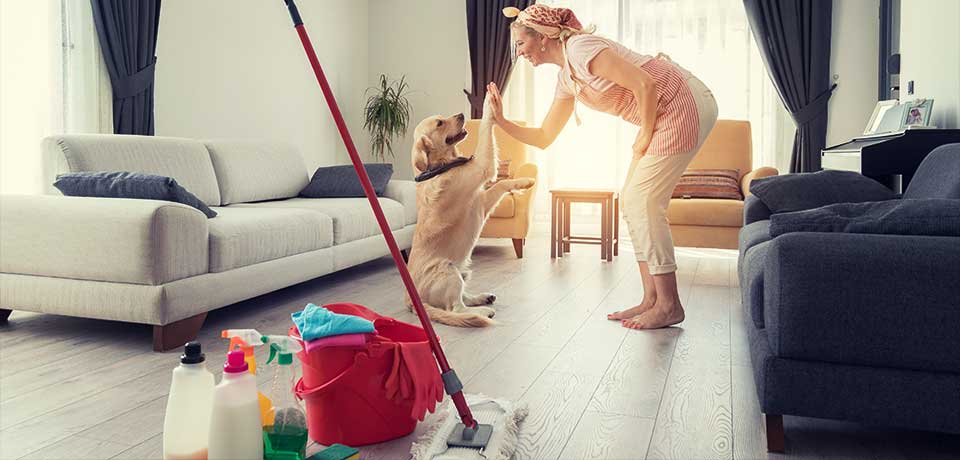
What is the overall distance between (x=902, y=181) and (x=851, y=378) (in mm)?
2165

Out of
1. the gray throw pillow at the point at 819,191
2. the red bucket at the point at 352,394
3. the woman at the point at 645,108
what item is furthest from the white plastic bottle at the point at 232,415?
the gray throw pillow at the point at 819,191

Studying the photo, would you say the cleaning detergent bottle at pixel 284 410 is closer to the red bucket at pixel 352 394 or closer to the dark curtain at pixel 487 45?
the red bucket at pixel 352 394

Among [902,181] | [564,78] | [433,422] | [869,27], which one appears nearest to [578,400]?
[433,422]

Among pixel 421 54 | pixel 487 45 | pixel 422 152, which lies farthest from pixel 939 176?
pixel 421 54

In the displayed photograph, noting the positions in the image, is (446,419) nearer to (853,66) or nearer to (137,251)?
(137,251)

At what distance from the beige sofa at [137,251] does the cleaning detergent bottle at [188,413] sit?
127cm

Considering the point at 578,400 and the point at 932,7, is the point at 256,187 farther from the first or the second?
the point at 932,7

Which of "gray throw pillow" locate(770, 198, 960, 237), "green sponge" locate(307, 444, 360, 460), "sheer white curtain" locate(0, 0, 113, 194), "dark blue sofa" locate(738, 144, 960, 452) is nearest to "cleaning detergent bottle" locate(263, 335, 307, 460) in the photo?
"green sponge" locate(307, 444, 360, 460)

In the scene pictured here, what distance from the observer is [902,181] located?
319 cm

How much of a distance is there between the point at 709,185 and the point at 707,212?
39 centimetres

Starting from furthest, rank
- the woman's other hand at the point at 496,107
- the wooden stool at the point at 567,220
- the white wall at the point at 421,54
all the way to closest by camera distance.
Result: the white wall at the point at 421,54, the wooden stool at the point at 567,220, the woman's other hand at the point at 496,107

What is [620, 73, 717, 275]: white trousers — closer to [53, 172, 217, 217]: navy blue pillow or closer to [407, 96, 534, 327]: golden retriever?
[407, 96, 534, 327]: golden retriever

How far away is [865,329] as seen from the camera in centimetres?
142

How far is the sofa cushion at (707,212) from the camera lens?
13.9ft
